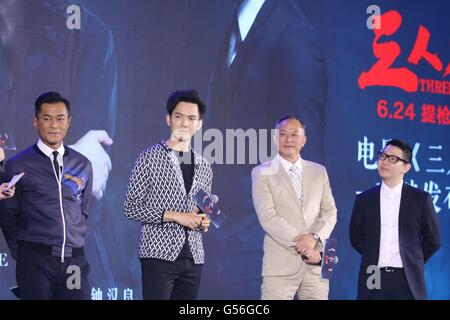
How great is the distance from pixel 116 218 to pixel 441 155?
268cm

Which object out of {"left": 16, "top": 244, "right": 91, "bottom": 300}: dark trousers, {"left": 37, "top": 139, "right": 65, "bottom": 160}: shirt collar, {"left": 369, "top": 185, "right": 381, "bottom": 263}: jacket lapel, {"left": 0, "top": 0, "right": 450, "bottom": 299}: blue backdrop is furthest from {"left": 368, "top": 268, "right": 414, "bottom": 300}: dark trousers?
{"left": 37, "top": 139, "right": 65, "bottom": 160}: shirt collar

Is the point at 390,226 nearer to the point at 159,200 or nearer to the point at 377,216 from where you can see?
the point at 377,216

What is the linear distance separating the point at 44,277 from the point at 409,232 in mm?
2225

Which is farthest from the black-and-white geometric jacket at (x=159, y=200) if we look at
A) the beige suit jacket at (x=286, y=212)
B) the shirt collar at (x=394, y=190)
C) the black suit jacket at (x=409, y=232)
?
the shirt collar at (x=394, y=190)

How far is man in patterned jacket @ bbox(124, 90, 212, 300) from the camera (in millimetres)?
4152

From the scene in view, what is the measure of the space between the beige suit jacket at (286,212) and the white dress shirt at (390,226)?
0.32m

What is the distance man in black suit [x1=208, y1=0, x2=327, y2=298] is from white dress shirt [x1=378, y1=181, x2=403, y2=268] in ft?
3.36

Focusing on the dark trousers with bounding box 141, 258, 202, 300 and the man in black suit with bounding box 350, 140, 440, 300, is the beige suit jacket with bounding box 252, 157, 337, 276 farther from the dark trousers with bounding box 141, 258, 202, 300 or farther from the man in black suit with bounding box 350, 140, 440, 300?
the dark trousers with bounding box 141, 258, 202, 300

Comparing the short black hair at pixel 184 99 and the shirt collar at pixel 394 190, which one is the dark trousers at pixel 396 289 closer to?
the shirt collar at pixel 394 190

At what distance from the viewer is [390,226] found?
4.78 meters

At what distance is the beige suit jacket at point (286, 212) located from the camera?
464 centimetres

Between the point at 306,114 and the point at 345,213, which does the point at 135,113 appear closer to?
the point at 306,114

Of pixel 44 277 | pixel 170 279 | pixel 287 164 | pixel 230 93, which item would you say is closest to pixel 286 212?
pixel 287 164
